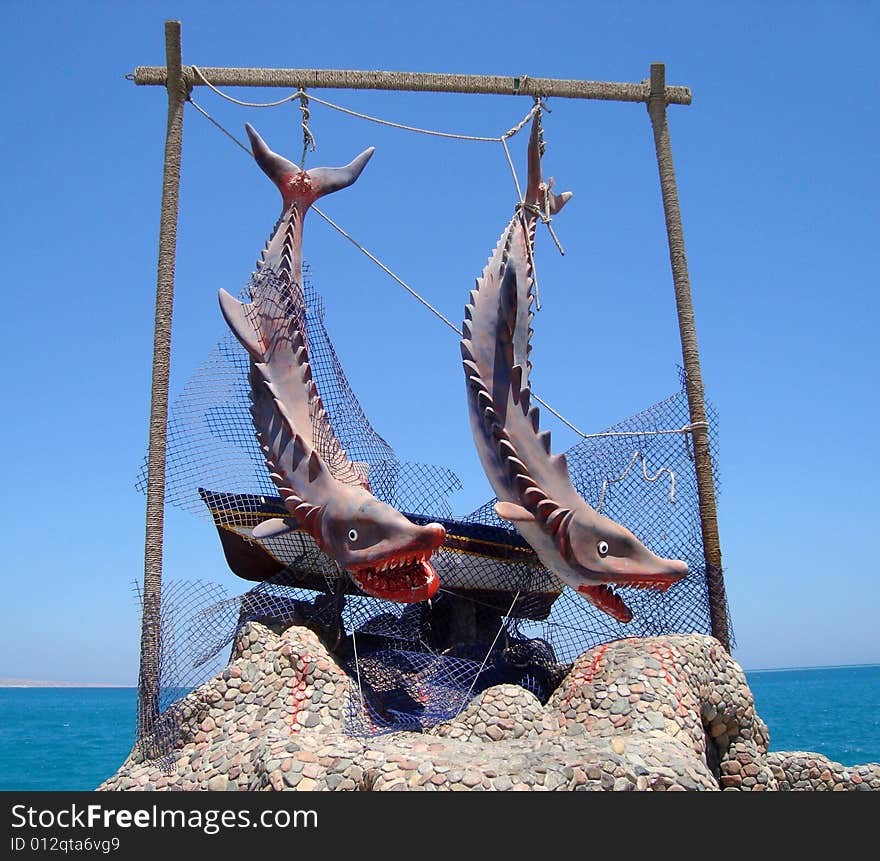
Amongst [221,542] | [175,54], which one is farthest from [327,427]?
[175,54]

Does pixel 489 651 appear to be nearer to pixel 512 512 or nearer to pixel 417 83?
pixel 512 512

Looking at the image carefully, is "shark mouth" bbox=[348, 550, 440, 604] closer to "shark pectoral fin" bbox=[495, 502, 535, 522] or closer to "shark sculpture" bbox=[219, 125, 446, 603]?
"shark sculpture" bbox=[219, 125, 446, 603]

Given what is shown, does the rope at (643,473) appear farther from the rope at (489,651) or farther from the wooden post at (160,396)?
the wooden post at (160,396)

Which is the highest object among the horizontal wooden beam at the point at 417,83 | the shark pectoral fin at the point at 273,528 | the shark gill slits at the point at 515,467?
the horizontal wooden beam at the point at 417,83

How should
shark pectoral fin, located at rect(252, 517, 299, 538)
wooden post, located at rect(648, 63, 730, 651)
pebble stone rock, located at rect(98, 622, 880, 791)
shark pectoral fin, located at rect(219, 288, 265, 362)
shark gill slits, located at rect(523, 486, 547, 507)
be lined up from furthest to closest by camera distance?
wooden post, located at rect(648, 63, 730, 651) → shark pectoral fin, located at rect(219, 288, 265, 362) → shark pectoral fin, located at rect(252, 517, 299, 538) → shark gill slits, located at rect(523, 486, 547, 507) → pebble stone rock, located at rect(98, 622, 880, 791)

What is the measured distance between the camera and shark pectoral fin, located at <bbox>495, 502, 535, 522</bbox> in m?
8.99

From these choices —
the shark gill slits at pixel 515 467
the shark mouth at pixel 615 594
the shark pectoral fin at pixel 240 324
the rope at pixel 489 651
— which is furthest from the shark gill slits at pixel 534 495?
the shark pectoral fin at pixel 240 324

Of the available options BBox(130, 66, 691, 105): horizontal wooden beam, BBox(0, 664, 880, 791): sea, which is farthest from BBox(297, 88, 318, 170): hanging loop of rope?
BBox(0, 664, 880, 791): sea

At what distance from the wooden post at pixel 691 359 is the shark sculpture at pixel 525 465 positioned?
1.10 metres

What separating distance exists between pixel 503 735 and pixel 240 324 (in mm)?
4167

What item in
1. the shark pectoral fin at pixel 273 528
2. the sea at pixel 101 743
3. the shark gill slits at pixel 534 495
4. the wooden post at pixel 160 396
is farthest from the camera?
the sea at pixel 101 743

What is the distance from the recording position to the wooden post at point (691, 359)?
10078 mm

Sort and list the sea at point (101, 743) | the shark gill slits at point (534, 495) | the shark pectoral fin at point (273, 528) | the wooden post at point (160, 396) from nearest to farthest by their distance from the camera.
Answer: the shark gill slits at point (534, 495) < the wooden post at point (160, 396) < the shark pectoral fin at point (273, 528) < the sea at point (101, 743)

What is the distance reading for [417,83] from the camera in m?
11.0
